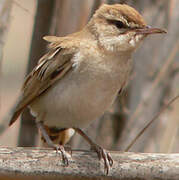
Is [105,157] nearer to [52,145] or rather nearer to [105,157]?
[105,157]

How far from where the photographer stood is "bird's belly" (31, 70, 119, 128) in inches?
132

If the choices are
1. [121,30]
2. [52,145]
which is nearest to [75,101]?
[52,145]

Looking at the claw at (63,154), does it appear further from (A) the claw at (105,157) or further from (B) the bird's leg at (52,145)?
(A) the claw at (105,157)

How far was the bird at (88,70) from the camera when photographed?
336 centimetres

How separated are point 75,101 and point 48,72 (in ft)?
0.97

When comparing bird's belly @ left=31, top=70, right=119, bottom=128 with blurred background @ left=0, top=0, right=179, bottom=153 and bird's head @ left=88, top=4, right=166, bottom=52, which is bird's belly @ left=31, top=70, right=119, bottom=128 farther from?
blurred background @ left=0, top=0, right=179, bottom=153

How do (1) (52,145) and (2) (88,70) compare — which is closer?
(2) (88,70)

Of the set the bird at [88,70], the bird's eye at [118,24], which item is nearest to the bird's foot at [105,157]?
the bird at [88,70]

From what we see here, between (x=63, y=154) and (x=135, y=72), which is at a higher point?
(x=135, y=72)

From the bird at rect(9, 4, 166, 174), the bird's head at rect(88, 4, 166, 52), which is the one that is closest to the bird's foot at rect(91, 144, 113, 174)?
the bird at rect(9, 4, 166, 174)

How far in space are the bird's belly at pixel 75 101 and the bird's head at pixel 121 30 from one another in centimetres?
27

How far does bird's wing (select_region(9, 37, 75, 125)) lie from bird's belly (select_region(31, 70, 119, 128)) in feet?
0.19

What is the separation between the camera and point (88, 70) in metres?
3.34

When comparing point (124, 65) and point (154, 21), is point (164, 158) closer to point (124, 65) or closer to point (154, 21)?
point (124, 65)
